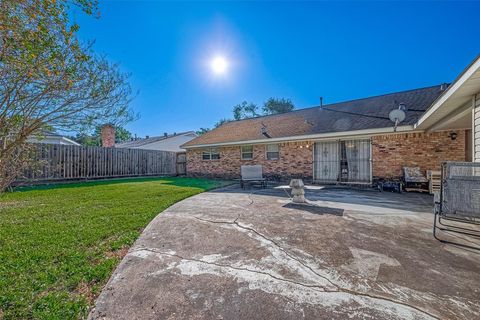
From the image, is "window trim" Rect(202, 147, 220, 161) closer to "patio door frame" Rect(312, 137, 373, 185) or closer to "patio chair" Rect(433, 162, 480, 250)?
"patio door frame" Rect(312, 137, 373, 185)

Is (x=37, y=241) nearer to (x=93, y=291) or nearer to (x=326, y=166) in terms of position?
(x=93, y=291)

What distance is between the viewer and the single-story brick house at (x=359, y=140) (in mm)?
5836

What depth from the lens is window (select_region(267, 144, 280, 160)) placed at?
1124 cm

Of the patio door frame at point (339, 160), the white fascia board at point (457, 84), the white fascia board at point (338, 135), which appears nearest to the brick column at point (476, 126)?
the white fascia board at point (457, 84)

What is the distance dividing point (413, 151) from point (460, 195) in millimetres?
5949

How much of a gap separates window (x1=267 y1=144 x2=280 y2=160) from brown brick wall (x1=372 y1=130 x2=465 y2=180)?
A: 4.49 m

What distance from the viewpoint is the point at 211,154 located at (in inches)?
543

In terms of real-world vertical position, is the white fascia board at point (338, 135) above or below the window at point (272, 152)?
above

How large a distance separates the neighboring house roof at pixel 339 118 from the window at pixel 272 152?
60 cm

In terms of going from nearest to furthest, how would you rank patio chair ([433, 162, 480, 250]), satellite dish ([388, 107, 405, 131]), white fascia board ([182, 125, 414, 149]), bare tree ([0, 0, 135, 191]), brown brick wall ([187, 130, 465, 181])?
bare tree ([0, 0, 135, 191]), patio chair ([433, 162, 480, 250]), brown brick wall ([187, 130, 465, 181]), satellite dish ([388, 107, 405, 131]), white fascia board ([182, 125, 414, 149])

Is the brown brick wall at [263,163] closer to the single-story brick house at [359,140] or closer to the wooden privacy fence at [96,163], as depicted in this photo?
the single-story brick house at [359,140]

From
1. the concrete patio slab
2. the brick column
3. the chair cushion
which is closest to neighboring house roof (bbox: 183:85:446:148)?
the chair cushion

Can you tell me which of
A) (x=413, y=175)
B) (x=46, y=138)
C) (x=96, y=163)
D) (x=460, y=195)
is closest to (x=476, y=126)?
(x=460, y=195)

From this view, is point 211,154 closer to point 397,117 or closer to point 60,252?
point 397,117
